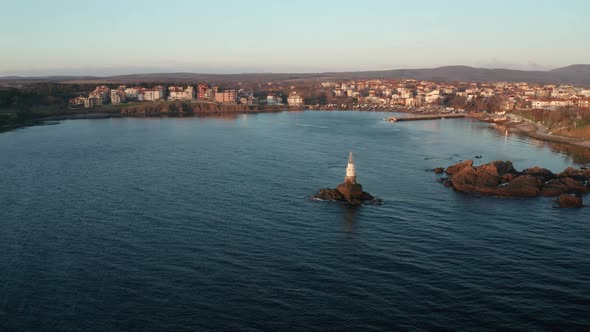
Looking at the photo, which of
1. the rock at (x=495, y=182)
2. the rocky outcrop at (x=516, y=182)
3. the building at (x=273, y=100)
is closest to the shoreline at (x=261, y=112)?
the building at (x=273, y=100)

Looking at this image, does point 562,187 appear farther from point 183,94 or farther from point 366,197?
point 183,94

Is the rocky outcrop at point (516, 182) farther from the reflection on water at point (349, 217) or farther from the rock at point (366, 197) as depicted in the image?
the reflection on water at point (349, 217)

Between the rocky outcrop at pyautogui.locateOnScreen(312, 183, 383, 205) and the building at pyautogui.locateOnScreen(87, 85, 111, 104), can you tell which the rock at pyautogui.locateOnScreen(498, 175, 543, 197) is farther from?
the building at pyautogui.locateOnScreen(87, 85, 111, 104)

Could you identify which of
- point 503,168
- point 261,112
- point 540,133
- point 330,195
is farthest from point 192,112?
point 330,195

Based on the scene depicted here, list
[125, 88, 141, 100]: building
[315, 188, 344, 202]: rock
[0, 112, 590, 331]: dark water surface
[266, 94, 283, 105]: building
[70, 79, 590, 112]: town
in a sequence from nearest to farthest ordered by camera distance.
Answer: [0, 112, 590, 331]: dark water surface, [315, 188, 344, 202]: rock, [70, 79, 590, 112]: town, [125, 88, 141, 100]: building, [266, 94, 283, 105]: building

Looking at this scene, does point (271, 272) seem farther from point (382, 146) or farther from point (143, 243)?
point (382, 146)

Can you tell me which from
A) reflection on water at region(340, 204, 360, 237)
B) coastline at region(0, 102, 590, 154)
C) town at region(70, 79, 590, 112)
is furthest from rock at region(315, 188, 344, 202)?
town at region(70, 79, 590, 112)

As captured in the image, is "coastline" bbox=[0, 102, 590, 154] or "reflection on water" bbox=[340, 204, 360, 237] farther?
"coastline" bbox=[0, 102, 590, 154]
